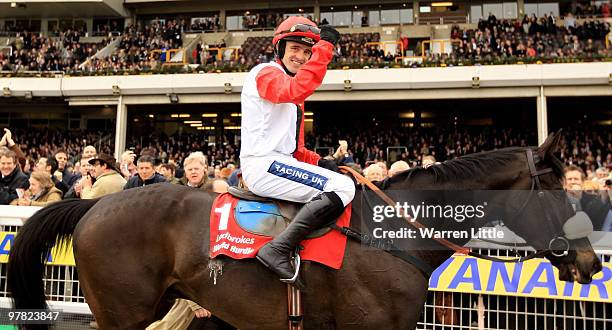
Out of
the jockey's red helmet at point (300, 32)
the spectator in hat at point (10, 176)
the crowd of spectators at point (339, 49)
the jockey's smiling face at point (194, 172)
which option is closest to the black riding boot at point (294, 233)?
the jockey's red helmet at point (300, 32)

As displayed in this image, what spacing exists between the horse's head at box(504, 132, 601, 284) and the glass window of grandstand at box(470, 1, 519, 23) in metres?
25.3

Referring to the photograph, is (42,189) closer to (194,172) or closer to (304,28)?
(194,172)

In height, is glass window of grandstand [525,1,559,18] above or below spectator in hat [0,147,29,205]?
above

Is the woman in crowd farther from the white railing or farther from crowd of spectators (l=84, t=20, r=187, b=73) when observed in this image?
crowd of spectators (l=84, t=20, r=187, b=73)

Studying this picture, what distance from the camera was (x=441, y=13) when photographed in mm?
25672

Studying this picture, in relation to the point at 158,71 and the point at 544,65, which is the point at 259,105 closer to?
the point at 544,65

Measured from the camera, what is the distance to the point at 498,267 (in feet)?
11.6

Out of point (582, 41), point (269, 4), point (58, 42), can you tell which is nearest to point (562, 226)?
point (582, 41)

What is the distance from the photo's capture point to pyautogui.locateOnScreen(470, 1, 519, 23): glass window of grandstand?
25188mm

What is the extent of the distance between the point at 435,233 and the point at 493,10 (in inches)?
1026

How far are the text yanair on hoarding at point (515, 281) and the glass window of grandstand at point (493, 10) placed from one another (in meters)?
24.6

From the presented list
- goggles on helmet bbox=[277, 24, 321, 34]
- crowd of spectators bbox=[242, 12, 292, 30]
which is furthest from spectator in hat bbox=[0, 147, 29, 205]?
crowd of spectators bbox=[242, 12, 292, 30]

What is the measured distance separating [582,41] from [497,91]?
5300 millimetres

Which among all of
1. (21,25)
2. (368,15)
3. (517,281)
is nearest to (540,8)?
(368,15)
